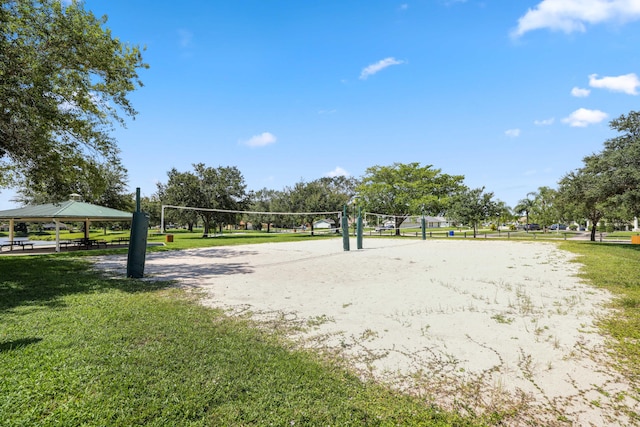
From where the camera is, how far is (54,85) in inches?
388

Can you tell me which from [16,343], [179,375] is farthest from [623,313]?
[16,343]

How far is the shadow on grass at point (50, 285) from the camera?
5.79 metres

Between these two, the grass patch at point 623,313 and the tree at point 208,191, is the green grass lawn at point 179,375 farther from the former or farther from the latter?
the tree at point 208,191

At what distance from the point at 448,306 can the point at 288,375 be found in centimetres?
366

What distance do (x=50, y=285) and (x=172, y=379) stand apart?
6.80 metres

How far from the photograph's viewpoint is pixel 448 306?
547 centimetres

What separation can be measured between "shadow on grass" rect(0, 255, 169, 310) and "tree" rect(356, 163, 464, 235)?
30875 millimetres

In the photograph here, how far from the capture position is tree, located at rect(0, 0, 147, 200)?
851cm

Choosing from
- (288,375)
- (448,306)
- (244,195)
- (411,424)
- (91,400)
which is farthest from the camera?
(244,195)

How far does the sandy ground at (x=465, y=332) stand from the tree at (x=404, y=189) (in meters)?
27.4

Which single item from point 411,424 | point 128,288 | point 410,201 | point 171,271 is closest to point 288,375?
point 411,424

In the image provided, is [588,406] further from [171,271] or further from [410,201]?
[410,201]

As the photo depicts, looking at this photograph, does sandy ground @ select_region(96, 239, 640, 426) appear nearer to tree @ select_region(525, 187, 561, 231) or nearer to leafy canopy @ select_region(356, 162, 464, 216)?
leafy canopy @ select_region(356, 162, 464, 216)

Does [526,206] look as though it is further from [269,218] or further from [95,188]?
[95,188]
